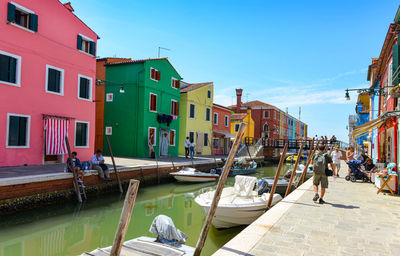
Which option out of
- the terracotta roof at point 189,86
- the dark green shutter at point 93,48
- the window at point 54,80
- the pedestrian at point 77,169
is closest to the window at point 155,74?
the terracotta roof at point 189,86

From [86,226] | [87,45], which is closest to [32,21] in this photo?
[87,45]

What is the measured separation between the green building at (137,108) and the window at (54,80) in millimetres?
6082

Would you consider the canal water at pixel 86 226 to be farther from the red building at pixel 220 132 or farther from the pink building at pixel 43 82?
the red building at pixel 220 132

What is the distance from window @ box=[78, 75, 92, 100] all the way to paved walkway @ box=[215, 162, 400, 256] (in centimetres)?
1294

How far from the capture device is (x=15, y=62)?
42.4 ft

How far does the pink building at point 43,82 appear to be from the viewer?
12.6 m

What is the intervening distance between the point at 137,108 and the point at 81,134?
5.83 metres

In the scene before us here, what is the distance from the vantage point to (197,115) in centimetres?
2916

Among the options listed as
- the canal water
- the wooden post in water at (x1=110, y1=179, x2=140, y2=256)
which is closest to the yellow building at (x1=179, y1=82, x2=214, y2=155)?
the canal water

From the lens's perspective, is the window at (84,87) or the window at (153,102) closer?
the window at (84,87)

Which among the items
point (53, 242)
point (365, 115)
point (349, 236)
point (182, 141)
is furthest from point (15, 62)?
point (365, 115)

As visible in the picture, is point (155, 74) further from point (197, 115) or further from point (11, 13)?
point (11, 13)

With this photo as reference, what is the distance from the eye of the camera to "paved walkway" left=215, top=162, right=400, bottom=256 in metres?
4.24

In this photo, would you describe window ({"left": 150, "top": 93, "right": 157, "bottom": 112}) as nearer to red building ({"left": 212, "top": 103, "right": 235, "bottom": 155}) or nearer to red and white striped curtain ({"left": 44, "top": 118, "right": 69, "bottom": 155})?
red and white striped curtain ({"left": 44, "top": 118, "right": 69, "bottom": 155})
